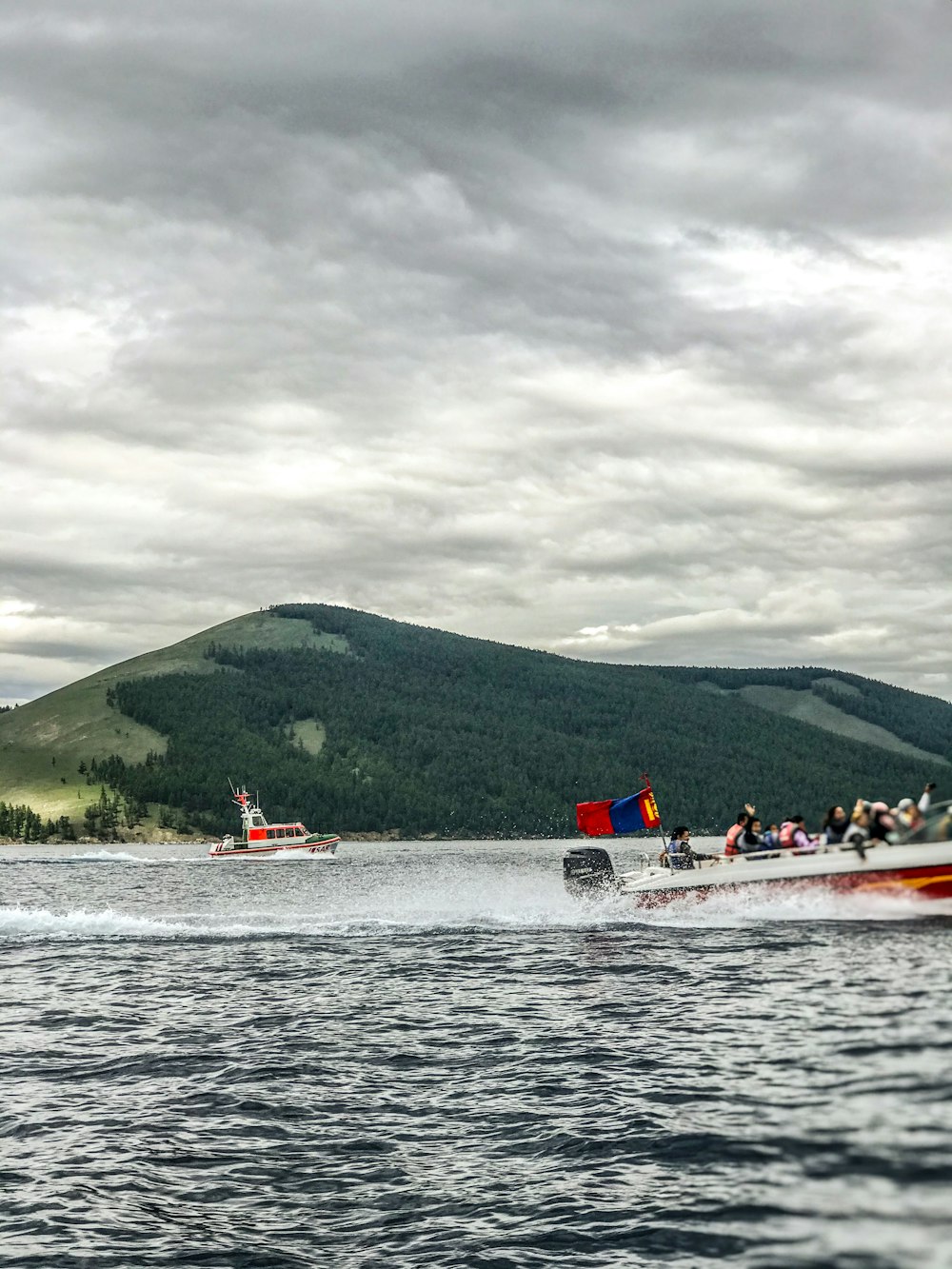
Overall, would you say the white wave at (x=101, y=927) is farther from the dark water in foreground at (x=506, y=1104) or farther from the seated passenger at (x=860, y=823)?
the seated passenger at (x=860, y=823)

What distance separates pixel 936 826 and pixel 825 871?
6.40 meters

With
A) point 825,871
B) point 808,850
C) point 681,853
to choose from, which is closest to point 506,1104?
point 825,871

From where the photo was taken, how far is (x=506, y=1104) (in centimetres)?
1986

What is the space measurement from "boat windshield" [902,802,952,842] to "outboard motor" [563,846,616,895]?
22759mm

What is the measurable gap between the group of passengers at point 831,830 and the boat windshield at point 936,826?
190 mm

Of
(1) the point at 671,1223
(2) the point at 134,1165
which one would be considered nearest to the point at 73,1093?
(2) the point at 134,1165

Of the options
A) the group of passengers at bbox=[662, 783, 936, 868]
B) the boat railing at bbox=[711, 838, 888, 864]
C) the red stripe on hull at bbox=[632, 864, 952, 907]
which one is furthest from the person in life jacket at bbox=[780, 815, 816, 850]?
the red stripe on hull at bbox=[632, 864, 952, 907]

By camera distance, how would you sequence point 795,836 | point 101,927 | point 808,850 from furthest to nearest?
point 101,927
point 795,836
point 808,850

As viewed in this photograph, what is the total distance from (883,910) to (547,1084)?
581 inches

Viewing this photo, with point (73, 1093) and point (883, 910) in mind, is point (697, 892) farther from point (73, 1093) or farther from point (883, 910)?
point (73, 1093)

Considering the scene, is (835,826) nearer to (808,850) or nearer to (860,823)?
(808,850)

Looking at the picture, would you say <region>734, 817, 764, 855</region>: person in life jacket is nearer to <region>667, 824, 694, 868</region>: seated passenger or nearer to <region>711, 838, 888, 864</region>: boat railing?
<region>711, 838, 888, 864</region>: boat railing

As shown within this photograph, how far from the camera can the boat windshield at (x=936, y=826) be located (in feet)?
90.2

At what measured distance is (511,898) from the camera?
6981 cm
